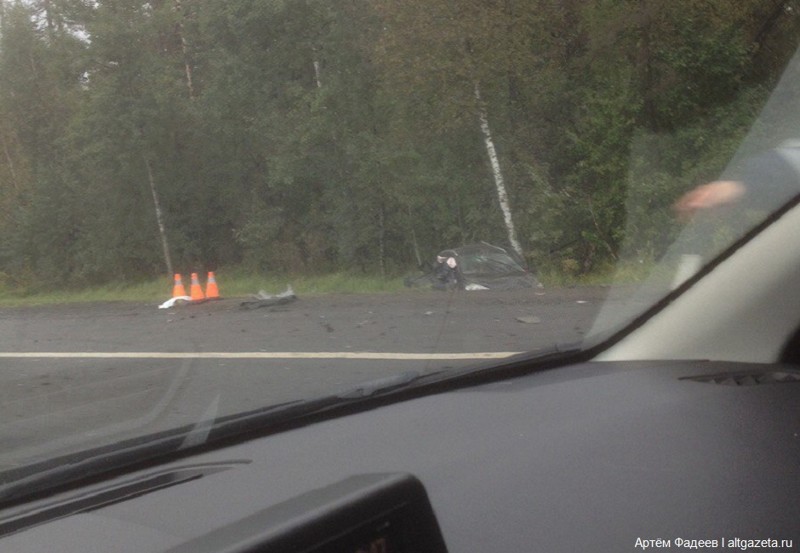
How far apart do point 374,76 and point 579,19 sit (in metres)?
1.49

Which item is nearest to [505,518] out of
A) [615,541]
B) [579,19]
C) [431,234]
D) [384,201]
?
[615,541]

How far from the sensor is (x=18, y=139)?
4996 millimetres

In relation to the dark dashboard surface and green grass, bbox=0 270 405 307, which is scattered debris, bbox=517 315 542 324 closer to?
green grass, bbox=0 270 405 307

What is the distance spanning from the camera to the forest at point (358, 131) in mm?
5223

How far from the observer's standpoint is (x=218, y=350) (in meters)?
5.27

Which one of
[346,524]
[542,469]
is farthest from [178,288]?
[346,524]

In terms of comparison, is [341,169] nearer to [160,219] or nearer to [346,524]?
[160,219]

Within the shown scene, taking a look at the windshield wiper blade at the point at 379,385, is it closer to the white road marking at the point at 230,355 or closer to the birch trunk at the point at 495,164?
the white road marking at the point at 230,355

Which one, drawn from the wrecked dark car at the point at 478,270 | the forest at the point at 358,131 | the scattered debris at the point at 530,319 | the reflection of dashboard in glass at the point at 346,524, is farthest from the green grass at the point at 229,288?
the reflection of dashboard in glass at the point at 346,524

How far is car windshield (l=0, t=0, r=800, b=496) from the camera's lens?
4.84 m

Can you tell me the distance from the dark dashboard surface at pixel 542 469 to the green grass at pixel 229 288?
10.6 ft

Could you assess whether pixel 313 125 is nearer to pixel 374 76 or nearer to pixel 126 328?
pixel 374 76

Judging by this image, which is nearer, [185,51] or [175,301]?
[185,51]

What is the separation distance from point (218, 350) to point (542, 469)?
11.1 ft
